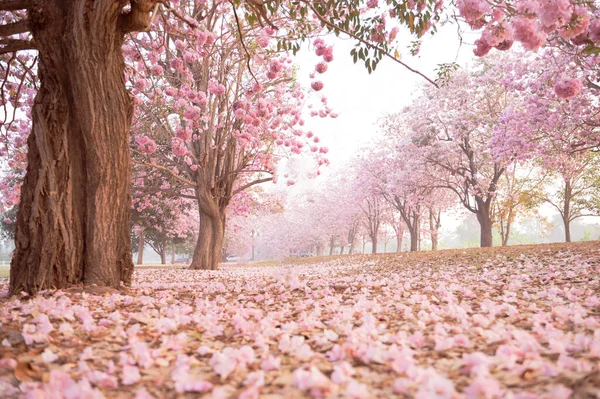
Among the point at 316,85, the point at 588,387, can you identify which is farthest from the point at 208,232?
the point at 588,387

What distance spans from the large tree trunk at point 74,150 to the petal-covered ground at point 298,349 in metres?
0.51

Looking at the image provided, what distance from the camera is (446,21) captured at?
5969mm

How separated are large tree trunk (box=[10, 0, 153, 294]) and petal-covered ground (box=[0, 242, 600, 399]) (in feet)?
1.68

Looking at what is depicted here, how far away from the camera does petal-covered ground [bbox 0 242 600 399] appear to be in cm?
192

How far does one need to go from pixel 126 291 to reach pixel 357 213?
34081 millimetres

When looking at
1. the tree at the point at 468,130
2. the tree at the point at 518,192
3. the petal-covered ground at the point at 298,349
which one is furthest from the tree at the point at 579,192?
the petal-covered ground at the point at 298,349

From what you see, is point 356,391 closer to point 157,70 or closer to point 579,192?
point 157,70

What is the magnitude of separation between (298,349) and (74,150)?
13.3 feet

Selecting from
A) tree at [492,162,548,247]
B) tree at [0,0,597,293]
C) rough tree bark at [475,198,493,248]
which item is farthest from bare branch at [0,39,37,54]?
tree at [492,162,548,247]

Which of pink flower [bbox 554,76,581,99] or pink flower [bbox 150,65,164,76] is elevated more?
pink flower [bbox 150,65,164,76]

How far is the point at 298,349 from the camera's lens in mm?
2535

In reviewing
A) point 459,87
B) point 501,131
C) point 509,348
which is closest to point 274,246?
point 459,87

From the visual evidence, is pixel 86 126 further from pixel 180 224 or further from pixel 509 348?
pixel 180 224

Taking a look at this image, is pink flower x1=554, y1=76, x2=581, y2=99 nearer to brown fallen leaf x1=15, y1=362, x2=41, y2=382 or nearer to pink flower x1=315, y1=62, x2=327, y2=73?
pink flower x1=315, y1=62, x2=327, y2=73
